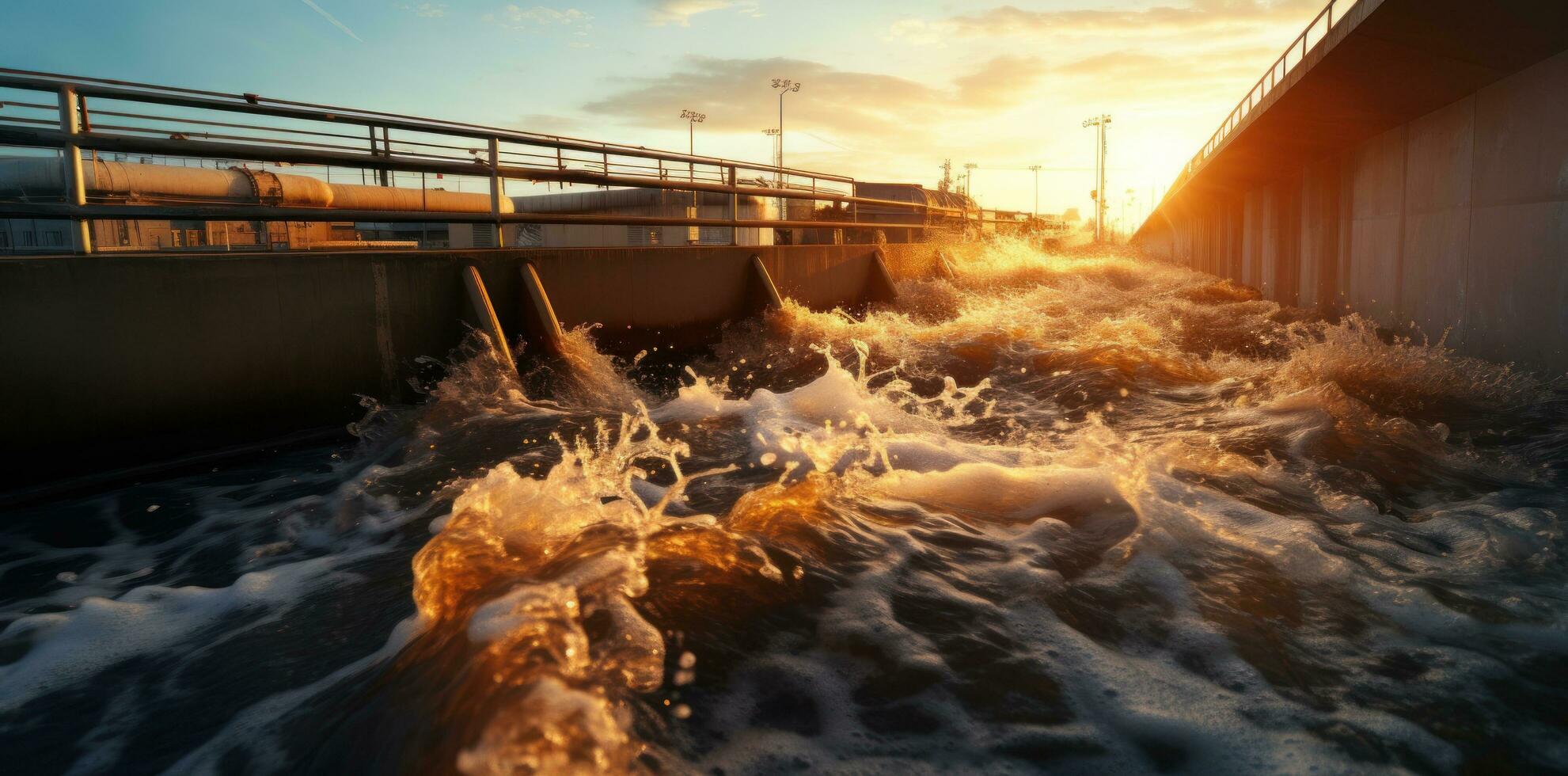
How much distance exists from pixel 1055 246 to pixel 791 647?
37790 millimetres

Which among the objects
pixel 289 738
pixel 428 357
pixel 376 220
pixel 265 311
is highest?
pixel 376 220

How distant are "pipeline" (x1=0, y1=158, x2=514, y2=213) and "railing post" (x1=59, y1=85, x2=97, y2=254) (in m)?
6.72

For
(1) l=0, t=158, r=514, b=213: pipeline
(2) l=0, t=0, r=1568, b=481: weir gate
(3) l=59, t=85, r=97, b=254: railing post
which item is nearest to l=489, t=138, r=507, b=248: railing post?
(2) l=0, t=0, r=1568, b=481: weir gate

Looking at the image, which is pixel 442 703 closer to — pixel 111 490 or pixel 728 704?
pixel 728 704

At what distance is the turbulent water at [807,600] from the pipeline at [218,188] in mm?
8112

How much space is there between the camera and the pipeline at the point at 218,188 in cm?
1178

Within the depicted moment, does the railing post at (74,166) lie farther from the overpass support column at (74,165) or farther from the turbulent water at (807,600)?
the turbulent water at (807,600)

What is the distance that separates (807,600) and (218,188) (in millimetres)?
19839

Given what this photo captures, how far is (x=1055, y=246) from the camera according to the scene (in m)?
37.8

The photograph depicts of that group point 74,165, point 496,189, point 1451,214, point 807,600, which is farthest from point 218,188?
point 1451,214

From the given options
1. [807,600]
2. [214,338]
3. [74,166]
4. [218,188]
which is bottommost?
[807,600]

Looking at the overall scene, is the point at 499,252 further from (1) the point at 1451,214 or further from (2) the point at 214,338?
(1) the point at 1451,214

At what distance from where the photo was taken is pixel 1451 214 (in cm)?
1098

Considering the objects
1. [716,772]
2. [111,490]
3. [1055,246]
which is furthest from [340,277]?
[1055,246]
